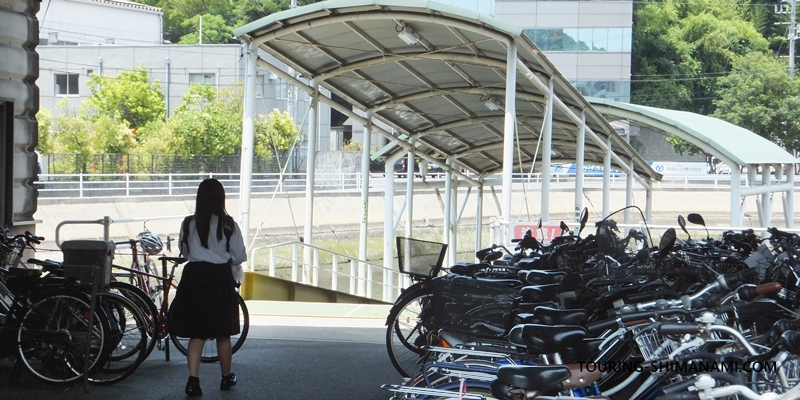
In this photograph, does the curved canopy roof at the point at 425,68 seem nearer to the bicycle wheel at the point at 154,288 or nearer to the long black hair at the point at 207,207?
the bicycle wheel at the point at 154,288

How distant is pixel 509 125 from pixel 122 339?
605 centimetres

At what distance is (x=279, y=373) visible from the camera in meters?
7.44

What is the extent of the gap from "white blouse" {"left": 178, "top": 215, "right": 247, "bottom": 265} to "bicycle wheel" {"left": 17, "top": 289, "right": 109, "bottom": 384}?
72 centimetres

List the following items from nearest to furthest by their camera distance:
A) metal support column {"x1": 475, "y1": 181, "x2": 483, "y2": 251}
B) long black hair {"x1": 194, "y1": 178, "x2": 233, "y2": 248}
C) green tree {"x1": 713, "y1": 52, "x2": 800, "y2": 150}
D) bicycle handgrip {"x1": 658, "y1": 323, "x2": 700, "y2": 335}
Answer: bicycle handgrip {"x1": 658, "y1": 323, "x2": 700, "y2": 335} → long black hair {"x1": 194, "y1": 178, "x2": 233, "y2": 248} → metal support column {"x1": 475, "y1": 181, "x2": 483, "y2": 251} → green tree {"x1": 713, "y1": 52, "x2": 800, "y2": 150}

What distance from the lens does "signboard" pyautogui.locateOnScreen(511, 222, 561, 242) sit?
1139 centimetres

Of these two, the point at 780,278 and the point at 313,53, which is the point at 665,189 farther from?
the point at 780,278

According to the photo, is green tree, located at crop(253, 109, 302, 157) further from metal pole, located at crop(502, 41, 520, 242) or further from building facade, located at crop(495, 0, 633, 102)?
metal pole, located at crop(502, 41, 520, 242)

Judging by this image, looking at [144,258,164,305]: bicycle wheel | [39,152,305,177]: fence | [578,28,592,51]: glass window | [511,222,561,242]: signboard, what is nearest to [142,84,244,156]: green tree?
[39,152,305,177]: fence

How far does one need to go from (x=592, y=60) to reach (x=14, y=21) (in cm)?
4754

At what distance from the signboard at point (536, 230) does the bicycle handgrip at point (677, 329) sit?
748 cm

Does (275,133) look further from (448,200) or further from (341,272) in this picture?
(448,200)

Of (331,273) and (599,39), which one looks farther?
(599,39)

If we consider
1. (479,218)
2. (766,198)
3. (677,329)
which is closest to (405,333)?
(677,329)

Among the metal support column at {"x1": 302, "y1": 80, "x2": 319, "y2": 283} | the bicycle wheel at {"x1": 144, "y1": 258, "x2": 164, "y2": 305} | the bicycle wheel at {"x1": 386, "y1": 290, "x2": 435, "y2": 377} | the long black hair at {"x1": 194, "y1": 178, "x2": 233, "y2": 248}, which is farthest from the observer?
the metal support column at {"x1": 302, "y1": 80, "x2": 319, "y2": 283}
